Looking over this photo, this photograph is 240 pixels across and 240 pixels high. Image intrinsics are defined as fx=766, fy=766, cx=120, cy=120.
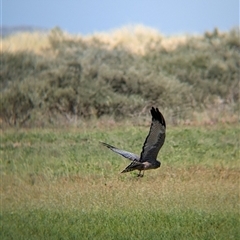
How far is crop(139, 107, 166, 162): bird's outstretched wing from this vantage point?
6320 millimetres

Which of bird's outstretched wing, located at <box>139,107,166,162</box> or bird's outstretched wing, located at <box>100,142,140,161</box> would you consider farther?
bird's outstretched wing, located at <box>100,142,140,161</box>

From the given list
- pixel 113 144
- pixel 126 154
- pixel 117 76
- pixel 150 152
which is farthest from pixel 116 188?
pixel 117 76

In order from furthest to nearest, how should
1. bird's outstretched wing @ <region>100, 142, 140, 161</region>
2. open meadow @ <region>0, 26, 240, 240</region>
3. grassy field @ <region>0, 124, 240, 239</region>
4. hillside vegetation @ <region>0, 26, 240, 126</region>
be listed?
hillside vegetation @ <region>0, 26, 240, 126</region> → bird's outstretched wing @ <region>100, 142, 140, 161</region> → open meadow @ <region>0, 26, 240, 240</region> → grassy field @ <region>0, 124, 240, 239</region>

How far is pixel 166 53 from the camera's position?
38.0 feet

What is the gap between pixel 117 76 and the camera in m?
9.70

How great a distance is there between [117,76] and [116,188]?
313 cm

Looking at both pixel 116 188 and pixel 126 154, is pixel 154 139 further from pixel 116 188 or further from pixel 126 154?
pixel 116 188

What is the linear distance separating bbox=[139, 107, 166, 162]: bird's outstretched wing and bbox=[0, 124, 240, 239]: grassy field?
11.0 inches

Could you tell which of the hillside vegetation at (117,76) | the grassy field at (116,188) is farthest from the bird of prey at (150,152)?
the hillside vegetation at (117,76)

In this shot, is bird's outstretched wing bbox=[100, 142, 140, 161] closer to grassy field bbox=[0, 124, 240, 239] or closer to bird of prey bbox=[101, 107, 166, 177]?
bird of prey bbox=[101, 107, 166, 177]

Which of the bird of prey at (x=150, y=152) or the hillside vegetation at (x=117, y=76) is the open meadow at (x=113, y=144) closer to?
the hillside vegetation at (x=117, y=76)

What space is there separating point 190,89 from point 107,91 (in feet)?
3.35

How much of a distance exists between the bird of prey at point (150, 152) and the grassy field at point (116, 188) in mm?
169

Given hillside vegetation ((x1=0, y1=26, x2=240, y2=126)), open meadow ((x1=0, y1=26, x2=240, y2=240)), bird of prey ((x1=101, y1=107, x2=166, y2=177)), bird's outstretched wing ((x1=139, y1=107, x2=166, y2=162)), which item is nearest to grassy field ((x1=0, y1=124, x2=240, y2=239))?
open meadow ((x1=0, y1=26, x2=240, y2=240))
